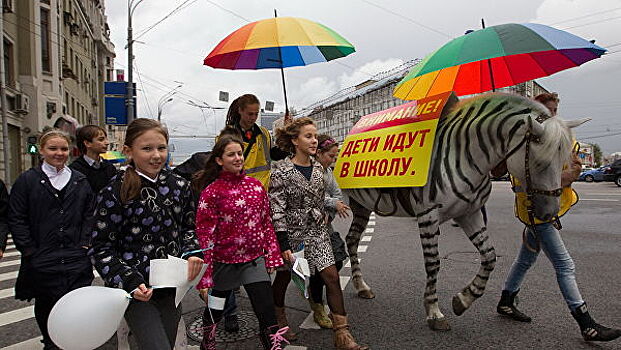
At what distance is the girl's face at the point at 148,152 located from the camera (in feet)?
8.95

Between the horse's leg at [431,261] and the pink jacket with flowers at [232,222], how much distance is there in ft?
4.69

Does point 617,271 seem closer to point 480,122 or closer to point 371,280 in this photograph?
point 371,280

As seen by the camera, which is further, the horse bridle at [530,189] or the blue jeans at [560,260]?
the blue jeans at [560,260]

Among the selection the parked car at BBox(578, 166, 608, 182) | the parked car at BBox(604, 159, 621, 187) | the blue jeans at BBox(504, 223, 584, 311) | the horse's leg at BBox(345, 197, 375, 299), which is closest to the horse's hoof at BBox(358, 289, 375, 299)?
the horse's leg at BBox(345, 197, 375, 299)

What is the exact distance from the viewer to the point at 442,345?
12.3 feet

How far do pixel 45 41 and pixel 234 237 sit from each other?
2664 centimetres

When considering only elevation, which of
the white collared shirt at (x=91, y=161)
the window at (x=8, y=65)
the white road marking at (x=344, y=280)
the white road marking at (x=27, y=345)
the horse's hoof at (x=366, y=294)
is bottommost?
the white road marking at (x=27, y=345)

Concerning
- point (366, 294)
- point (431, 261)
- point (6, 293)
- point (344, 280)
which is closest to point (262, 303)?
point (431, 261)

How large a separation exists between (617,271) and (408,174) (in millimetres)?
4069

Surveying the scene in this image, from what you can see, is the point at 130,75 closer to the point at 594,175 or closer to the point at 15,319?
the point at 15,319

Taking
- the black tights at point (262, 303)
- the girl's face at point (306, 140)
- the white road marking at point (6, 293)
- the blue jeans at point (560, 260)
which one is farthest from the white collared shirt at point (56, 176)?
the blue jeans at point (560, 260)

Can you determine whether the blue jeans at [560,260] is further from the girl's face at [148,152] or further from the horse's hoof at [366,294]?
→ the girl's face at [148,152]

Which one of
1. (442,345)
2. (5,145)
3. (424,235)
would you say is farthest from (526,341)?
(5,145)

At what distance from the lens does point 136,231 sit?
2670 millimetres
